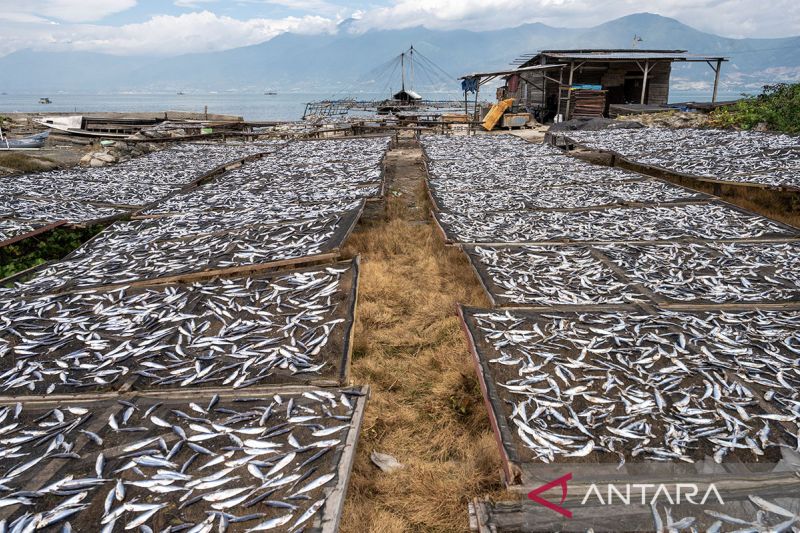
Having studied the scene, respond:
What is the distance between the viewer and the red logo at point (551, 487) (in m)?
2.58

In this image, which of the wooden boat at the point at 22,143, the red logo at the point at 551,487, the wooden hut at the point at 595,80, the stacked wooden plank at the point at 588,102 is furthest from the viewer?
the wooden hut at the point at 595,80

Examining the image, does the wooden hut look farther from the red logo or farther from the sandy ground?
the red logo

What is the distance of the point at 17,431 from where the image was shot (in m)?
3.20

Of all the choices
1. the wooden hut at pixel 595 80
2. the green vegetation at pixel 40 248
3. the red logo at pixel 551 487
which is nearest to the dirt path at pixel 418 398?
the red logo at pixel 551 487

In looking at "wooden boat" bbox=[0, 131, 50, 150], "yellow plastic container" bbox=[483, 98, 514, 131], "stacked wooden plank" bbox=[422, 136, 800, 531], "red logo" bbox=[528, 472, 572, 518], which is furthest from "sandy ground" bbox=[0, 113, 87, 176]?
"yellow plastic container" bbox=[483, 98, 514, 131]

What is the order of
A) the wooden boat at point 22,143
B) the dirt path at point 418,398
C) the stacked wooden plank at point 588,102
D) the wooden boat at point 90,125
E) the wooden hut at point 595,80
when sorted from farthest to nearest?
the wooden hut at point 595,80
the stacked wooden plank at point 588,102
the wooden boat at point 90,125
the wooden boat at point 22,143
the dirt path at point 418,398

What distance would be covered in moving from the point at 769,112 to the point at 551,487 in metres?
21.1

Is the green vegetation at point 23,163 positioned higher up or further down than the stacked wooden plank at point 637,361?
higher up

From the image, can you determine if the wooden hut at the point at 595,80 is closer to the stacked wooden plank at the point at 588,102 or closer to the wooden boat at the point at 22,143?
the stacked wooden plank at the point at 588,102

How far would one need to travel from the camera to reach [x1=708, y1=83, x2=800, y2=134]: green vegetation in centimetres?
1638

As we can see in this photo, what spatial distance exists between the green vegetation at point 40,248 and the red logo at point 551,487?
8286 mm

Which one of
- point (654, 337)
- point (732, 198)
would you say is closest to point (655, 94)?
point (732, 198)

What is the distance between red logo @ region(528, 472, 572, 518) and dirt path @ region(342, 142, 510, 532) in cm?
80
